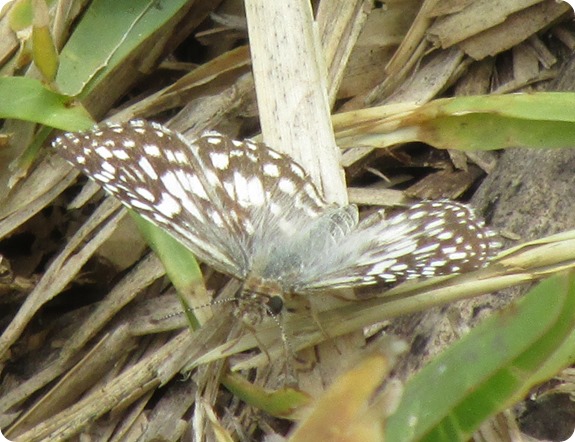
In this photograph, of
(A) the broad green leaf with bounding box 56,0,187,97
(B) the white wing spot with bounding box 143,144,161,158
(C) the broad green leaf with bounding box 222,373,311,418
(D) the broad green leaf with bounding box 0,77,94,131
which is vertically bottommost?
(C) the broad green leaf with bounding box 222,373,311,418

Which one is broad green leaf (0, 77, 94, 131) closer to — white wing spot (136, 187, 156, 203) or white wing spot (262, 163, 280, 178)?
white wing spot (136, 187, 156, 203)

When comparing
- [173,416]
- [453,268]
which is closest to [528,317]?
[453,268]

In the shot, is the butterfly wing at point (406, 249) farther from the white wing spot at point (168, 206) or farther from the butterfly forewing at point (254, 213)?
the white wing spot at point (168, 206)

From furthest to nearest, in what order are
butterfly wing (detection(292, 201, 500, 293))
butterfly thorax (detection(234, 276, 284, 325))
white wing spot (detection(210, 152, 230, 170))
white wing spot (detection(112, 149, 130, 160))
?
white wing spot (detection(210, 152, 230, 170)), white wing spot (detection(112, 149, 130, 160)), butterfly thorax (detection(234, 276, 284, 325)), butterfly wing (detection(292, 201, 500, 293))

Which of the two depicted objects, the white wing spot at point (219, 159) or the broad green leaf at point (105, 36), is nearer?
the white wing spot at point (219, 159)

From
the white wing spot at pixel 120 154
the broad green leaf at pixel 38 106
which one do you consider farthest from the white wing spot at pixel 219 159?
the broad green leaf at pixel 38 106

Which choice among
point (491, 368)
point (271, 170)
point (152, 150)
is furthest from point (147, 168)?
point (491, 368)

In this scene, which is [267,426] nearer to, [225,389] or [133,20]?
[225,389]

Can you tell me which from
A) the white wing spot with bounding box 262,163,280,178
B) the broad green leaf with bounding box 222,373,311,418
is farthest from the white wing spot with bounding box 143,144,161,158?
the broad green leaf with bounding box 222,373,311,418
